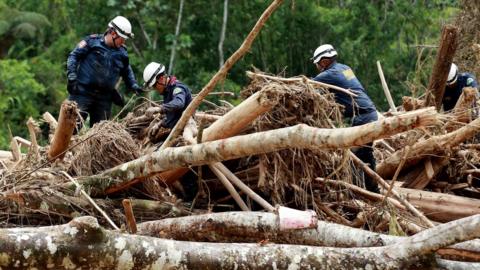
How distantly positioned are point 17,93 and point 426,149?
1626 cm

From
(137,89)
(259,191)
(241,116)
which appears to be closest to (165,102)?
(137,89)

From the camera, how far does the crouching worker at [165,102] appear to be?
912cm

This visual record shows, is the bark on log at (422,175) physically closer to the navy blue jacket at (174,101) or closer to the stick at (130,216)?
the navy blue jacket at (174,101)

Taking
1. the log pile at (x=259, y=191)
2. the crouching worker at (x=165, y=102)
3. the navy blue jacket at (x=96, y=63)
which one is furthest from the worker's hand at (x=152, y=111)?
the navy blue jacket at (x=96, y=63)

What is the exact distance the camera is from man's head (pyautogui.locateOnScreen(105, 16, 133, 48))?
11.1 meters

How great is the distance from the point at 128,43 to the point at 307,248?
1842 centimetres

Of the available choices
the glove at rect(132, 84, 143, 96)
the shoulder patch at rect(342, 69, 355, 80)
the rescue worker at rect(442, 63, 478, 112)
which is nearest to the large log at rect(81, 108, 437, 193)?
the shoulder patch at rect(342, 69, 355, 80)

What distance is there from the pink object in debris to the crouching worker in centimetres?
222

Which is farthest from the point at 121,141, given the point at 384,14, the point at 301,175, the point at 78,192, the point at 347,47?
the point at 384,14

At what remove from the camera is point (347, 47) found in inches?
906

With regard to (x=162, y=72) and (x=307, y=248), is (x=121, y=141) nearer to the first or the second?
(x=162, y=72)

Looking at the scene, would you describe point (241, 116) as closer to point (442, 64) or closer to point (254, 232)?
point (254, 232)

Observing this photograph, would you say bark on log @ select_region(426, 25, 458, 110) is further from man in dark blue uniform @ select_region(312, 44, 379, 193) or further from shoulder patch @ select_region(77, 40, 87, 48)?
shoulder patch @ select_region(77, 40, 87, 48)

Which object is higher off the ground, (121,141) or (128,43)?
(121,141)
